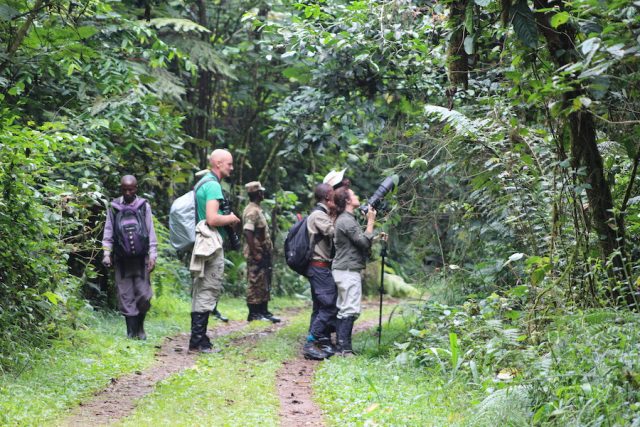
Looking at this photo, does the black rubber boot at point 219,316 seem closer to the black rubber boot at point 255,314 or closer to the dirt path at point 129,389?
the black rubber boot at point 255,314

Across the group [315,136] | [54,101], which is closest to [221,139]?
[54,101]

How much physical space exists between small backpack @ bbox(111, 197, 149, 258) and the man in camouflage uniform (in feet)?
10.4

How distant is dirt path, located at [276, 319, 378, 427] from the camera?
6.30 m

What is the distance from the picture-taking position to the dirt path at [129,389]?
20.2 ft

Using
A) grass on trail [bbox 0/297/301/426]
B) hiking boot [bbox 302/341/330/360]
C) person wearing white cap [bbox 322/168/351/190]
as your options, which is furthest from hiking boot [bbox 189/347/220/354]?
person wearing white cap [bbox 322/168/351/190]

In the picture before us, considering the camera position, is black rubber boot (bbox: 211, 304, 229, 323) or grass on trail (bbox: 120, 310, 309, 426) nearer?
grass on trail (bbox: 120, 310, 309, 426)

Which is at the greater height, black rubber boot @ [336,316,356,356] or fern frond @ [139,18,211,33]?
fern frond @ [139,18,211,33]

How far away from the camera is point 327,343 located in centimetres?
993

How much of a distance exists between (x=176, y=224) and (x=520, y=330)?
4691 millimetres

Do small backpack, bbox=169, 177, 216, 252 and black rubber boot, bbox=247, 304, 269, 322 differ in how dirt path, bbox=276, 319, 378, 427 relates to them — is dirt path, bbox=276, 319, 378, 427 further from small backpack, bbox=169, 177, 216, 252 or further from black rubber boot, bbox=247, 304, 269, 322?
black rubber boot, bbox=247, 304, 269, 322

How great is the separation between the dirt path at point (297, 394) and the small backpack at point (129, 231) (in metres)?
2.46

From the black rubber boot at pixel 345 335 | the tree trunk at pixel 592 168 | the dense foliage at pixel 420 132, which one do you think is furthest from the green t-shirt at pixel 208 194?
the tree trunk at pixel 592 168

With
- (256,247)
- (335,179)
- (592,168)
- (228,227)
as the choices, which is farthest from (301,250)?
(592,168)

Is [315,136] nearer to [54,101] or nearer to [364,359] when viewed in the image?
[364,359]
